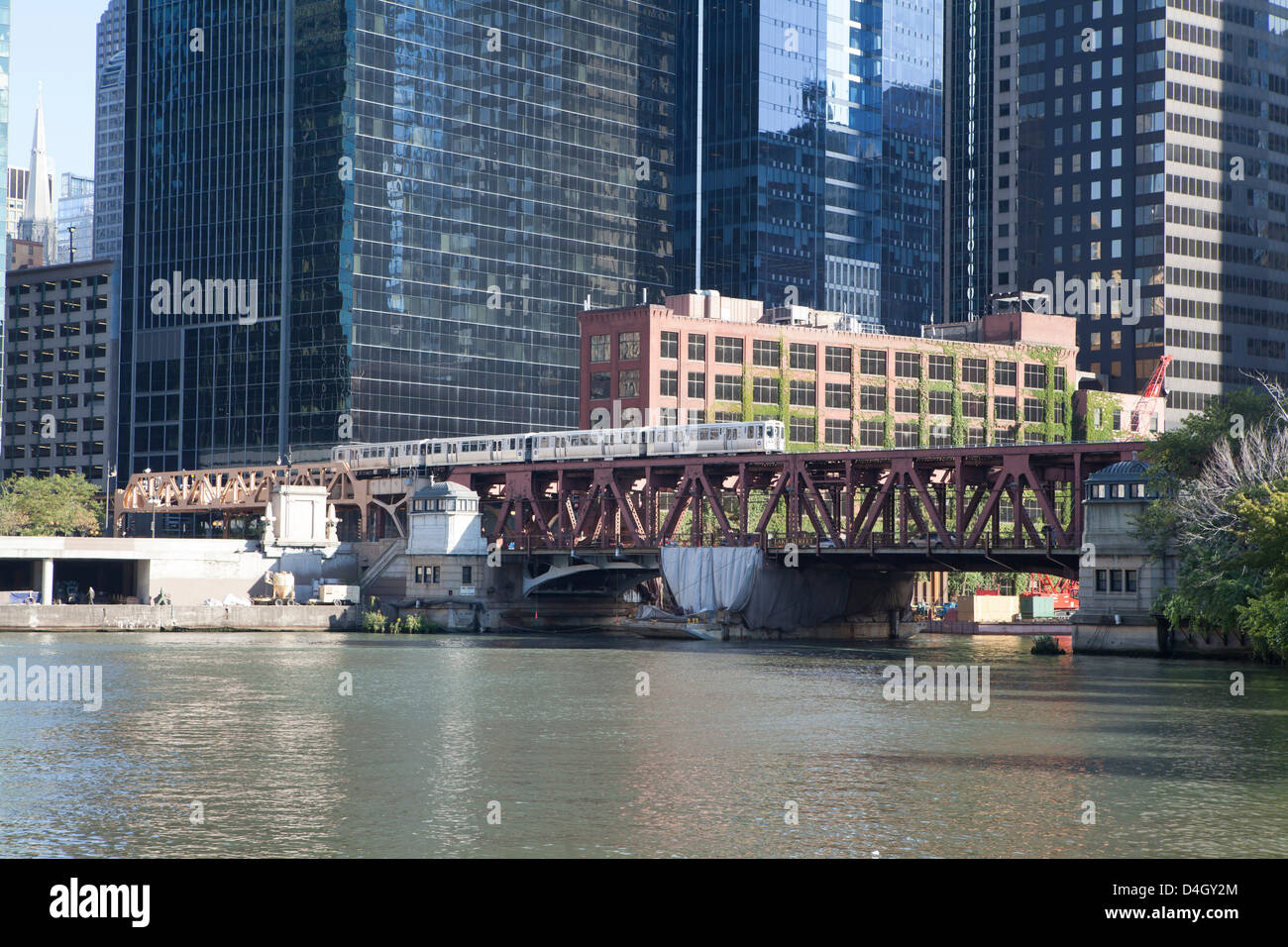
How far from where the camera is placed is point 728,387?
567ft

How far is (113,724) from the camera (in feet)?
204

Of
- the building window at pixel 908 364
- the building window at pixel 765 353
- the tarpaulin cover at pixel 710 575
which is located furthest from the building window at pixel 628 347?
the tarpaulin cover at pixel 710 575

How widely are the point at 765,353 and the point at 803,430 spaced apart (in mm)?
8636

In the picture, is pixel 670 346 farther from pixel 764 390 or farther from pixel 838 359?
pixel 838 359

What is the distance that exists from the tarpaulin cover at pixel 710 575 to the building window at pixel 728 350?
45.9m

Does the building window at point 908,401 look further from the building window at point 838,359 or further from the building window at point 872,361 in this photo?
the building window at point 838,359

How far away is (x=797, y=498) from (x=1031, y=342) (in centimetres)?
7632

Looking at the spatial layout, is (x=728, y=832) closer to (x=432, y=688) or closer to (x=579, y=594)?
(x=432, y=688)

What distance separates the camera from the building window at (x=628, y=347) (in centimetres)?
17050

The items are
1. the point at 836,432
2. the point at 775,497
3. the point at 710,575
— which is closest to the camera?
the point at 775,497

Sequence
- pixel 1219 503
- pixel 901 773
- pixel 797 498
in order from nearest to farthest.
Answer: pixel 901 773 → pixel 1219 503 → pixel 797 498

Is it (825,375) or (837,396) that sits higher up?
(825,375)

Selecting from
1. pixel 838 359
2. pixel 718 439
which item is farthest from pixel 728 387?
Answer: pixel 718 439
